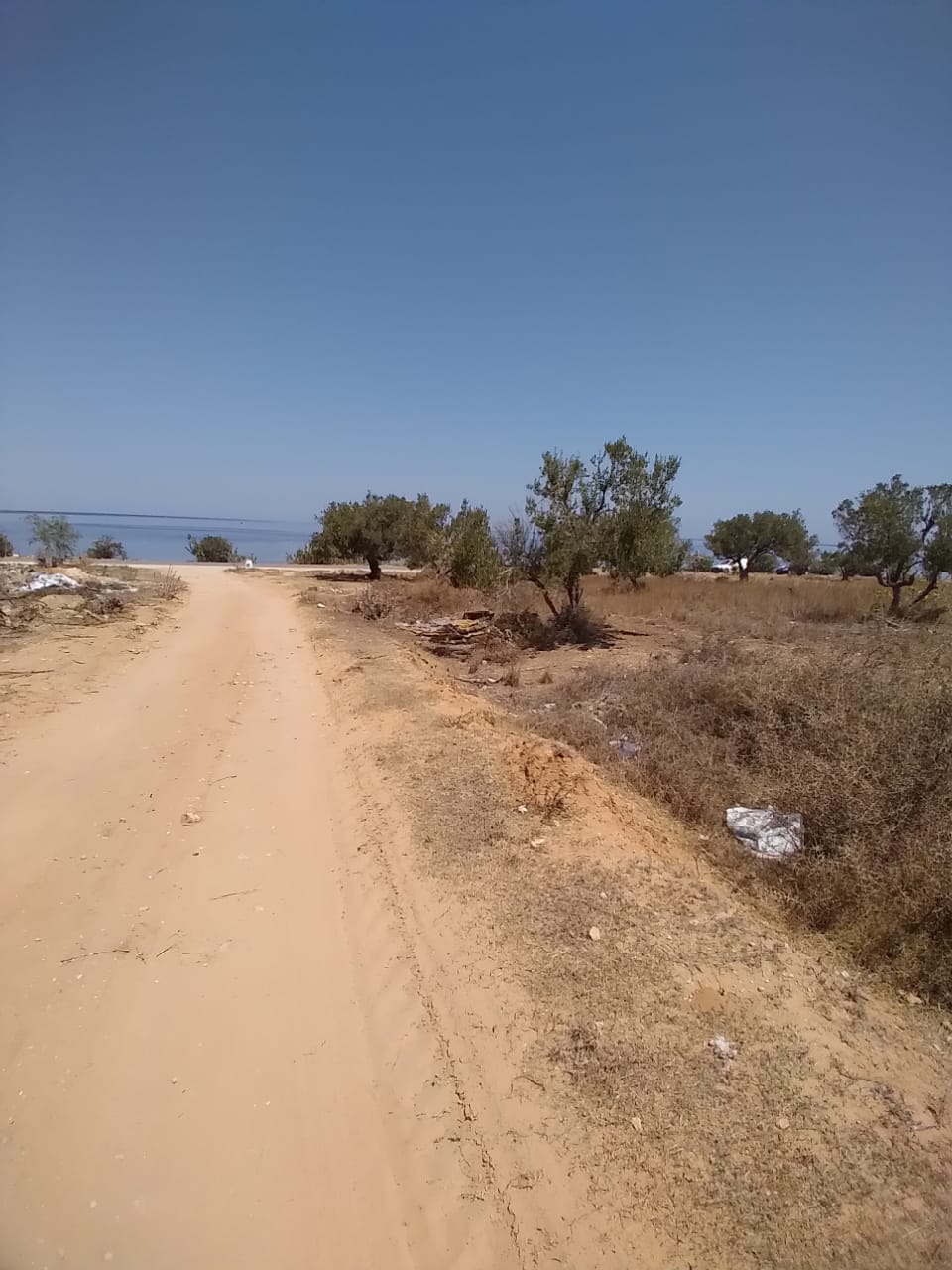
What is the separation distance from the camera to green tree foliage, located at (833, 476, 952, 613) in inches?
615

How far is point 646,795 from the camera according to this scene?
18.8ft

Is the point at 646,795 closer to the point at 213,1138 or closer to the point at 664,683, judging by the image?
the point at 664,683

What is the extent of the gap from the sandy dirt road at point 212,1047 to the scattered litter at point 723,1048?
4.00 feet

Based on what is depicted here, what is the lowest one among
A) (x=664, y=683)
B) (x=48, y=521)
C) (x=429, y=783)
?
(x=429, y=783)

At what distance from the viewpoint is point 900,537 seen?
15633 millimetres

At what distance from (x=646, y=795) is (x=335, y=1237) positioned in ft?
13.6

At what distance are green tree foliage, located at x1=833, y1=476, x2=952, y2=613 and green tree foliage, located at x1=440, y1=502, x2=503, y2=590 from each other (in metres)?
9.93

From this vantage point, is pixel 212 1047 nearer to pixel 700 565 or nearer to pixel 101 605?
pixel 101 605

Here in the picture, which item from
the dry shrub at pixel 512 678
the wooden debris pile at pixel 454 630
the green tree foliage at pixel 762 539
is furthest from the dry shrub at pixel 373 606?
the green tree foliage at pixel 762 539

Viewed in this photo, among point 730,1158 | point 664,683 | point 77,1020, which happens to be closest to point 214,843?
point 77,1020

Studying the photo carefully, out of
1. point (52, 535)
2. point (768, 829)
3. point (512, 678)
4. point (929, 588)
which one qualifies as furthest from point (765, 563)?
point (52, 535)

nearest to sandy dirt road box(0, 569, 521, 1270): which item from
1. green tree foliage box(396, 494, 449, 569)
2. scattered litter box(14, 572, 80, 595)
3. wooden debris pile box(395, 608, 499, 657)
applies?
wooden debris pile box(395, 608, 499, 657)

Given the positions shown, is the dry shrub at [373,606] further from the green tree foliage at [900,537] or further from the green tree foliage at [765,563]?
the green tree foliage at [765,563]

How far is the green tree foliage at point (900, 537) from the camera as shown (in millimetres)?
15609
